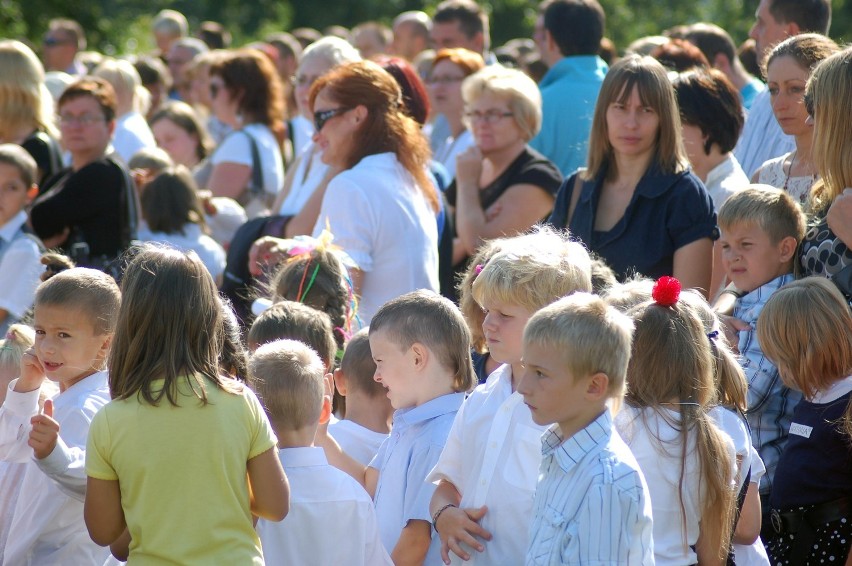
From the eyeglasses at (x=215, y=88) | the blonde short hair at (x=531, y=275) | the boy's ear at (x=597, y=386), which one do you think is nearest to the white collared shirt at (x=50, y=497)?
the blonde short hair at (x=531, y=275)

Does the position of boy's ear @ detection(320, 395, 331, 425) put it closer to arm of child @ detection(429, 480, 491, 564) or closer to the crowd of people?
the crowd of people

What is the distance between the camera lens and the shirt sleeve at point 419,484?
137 inches

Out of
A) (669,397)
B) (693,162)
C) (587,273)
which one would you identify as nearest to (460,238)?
(693,162)

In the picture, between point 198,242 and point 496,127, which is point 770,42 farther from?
point 198,242

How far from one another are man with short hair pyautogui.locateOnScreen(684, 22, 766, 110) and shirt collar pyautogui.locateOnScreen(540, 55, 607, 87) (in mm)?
1197

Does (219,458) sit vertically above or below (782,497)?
above

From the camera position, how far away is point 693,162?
562 cm

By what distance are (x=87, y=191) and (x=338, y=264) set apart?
2484 millimetres

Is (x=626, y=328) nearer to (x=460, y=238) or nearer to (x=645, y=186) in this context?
(x=645, y=186)

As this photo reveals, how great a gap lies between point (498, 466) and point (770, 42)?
156 inches

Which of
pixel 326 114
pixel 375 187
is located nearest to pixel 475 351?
pixel 375 187

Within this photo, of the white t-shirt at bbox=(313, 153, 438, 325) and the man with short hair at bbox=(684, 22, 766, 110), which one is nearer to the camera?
the white t-shirt at bbox=(313, 153, 438, 325)

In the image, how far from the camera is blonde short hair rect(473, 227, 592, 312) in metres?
3.38

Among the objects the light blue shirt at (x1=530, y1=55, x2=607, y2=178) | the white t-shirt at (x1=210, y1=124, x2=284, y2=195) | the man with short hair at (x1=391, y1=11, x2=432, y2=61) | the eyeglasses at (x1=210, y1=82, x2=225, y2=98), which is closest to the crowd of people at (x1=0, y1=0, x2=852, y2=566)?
the light blue shirt at (x1=530, y1=55, x2=607, y2=178)
